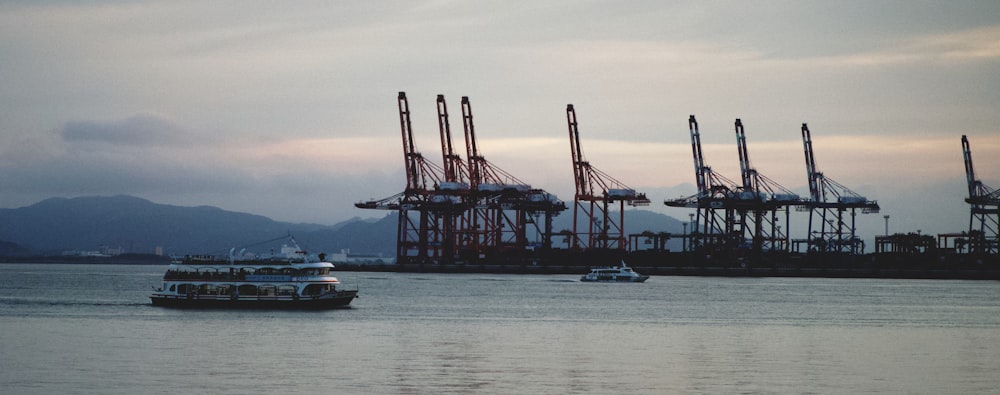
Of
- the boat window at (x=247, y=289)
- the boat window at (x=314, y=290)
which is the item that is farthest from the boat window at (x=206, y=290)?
the boat window at (x=314, y=290)

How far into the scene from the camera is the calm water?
4894 cm

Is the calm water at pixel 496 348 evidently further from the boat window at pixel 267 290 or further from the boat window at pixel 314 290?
the boat window at pixel 267 290

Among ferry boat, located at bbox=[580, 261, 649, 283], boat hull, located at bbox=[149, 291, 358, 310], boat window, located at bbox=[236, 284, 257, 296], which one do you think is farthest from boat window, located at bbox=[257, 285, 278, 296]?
ferry boat, located at bbox=[580, 261, 649, 283]

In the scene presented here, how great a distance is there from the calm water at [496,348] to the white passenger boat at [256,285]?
6.25ft

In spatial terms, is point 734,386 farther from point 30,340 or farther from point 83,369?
point 30,340

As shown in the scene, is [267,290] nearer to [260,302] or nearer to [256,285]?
[256,285]

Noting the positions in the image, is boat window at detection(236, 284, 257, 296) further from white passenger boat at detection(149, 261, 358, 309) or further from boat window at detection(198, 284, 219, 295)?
boat window at detection(198, 284, 219, 295)

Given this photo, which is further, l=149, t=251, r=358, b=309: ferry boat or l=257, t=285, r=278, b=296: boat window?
l=257, t=285, r=278, b=296: boat window

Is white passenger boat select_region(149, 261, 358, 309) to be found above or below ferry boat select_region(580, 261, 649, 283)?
above

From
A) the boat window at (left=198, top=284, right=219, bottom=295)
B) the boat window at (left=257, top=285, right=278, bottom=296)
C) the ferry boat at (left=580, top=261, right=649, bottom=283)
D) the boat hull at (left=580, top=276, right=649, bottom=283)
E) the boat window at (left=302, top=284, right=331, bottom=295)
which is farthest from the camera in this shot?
the ferry boat at (left=580, top=261, right=649, bottom=283)

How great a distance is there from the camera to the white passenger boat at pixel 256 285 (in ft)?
286

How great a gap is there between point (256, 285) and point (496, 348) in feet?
97.6

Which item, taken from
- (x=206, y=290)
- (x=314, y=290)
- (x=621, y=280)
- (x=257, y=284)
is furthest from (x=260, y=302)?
(x=621, y=280)

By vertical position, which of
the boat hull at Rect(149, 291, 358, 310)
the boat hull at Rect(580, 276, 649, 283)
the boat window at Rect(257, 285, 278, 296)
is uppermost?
the boat window at Rect(257, 285, 278, 296)
